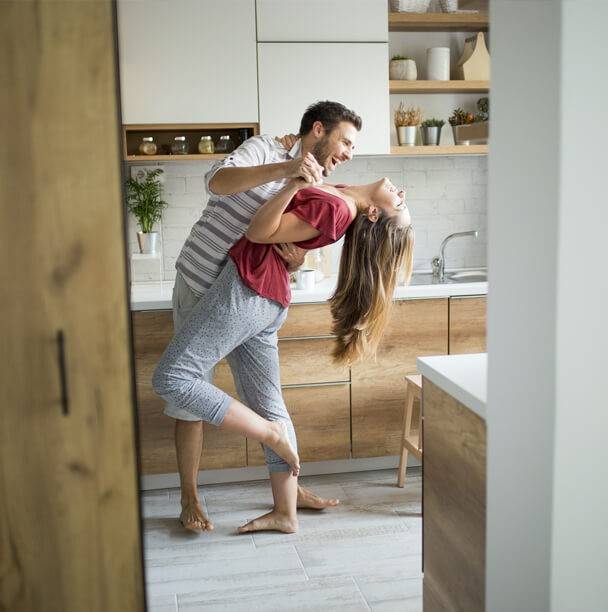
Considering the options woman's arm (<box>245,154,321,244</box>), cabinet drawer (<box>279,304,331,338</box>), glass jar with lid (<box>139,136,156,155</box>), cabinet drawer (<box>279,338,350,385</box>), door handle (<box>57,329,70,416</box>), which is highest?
glass jar with lid (<box>139,136,156,155</box>)

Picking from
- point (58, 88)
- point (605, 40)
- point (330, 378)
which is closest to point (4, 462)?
point (58, 88)

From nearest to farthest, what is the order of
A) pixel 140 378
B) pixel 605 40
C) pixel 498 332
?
pixel 605 40 → pixel 498 332 → pixel 140 378

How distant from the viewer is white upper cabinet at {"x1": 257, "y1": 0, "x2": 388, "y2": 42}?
374 centimetres

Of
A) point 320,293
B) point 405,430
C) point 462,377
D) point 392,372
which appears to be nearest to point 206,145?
point 320,293

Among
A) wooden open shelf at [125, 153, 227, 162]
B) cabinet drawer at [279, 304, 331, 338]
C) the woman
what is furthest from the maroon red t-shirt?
wooden open shelf at [125, 153, 227, 162]

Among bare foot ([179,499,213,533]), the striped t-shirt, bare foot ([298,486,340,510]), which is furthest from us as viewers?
bare foot ([298,486,340,510])

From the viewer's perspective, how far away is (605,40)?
125cm

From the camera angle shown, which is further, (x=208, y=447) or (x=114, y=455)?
(x=208, y=447)

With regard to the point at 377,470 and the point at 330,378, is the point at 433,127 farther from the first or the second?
the point at 377,470

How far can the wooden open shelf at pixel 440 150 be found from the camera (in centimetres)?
408

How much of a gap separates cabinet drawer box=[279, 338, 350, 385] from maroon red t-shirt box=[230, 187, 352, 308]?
2.19ft

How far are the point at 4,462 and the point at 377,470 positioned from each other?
107 inches

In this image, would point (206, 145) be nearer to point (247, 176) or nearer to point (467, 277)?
point (247, 176)

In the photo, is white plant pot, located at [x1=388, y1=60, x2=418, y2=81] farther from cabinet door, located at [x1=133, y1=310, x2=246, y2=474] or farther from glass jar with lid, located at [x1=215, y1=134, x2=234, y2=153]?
cabinet door, located at [x1=133, y1=310, x2=246, y2=474]
